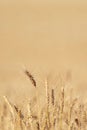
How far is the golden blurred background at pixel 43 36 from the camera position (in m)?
19.8

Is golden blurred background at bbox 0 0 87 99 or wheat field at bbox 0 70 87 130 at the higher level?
golden blurred background at bbox 0 0 87 99

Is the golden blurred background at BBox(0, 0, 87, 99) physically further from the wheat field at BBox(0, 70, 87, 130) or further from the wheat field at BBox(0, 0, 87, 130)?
the wheat field at BBox(0, 70, 87, 130)

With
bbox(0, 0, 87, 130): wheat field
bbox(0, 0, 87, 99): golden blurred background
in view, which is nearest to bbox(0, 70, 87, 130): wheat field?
bbox(0, 0, 87, 130): wheat field

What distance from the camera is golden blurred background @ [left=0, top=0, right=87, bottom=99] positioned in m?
19.8

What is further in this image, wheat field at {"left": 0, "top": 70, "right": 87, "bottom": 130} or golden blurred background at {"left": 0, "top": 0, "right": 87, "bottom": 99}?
golden blurred background at {"left": 0, "top": 0, "right": 87, "bottom": 99}

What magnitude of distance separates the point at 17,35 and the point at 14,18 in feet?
17.3

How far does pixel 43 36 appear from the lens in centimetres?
3023

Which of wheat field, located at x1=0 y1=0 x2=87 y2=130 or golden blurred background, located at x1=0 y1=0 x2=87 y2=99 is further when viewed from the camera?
golden blurred background, located at x1=0 y1=0 x2=87 y2=99

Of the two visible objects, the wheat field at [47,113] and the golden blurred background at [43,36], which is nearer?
the wheat field at [47,113]

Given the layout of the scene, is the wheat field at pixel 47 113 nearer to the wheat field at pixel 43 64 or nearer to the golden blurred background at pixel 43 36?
the wheat field at pixel 43 64

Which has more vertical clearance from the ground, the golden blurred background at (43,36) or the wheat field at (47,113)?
the golden blurred background at (43,36)

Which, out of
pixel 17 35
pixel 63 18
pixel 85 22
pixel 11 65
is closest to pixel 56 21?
pixel 63 18

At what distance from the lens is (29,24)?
112 ft

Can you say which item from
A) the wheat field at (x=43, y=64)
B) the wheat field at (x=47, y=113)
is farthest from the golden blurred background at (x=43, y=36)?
the wheat field at (x=47, y=113)
